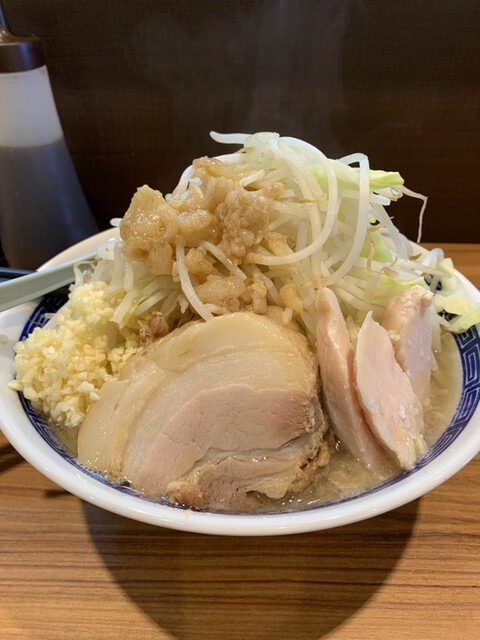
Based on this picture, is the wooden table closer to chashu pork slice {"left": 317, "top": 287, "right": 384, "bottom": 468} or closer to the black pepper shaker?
chashu pork slice {"left": 317, "top": 287, "right": 384, "bottom": 468}

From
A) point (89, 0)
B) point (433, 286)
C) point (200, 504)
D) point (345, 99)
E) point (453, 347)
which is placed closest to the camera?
point (200, 504)

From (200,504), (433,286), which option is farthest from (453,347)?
(200,504)

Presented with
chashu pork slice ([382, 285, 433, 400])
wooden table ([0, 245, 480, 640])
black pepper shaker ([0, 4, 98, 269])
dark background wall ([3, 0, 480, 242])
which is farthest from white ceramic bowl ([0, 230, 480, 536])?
dark background wall ([3, 0, 480, 242])

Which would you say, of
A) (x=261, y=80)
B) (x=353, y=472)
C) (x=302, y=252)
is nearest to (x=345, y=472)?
(x=353, y=472)

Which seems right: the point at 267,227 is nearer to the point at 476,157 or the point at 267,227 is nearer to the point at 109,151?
the point at 109,151

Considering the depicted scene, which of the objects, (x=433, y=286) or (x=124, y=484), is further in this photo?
(x=433, y=286)
